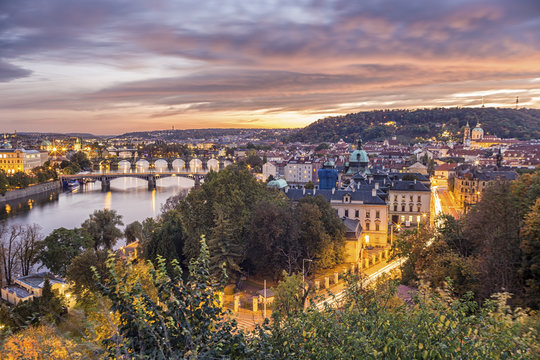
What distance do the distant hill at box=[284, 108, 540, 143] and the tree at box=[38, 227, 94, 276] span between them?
324ft

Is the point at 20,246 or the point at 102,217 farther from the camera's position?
the point at 102,217

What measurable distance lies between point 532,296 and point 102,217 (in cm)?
1958

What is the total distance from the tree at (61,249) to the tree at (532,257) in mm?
16384

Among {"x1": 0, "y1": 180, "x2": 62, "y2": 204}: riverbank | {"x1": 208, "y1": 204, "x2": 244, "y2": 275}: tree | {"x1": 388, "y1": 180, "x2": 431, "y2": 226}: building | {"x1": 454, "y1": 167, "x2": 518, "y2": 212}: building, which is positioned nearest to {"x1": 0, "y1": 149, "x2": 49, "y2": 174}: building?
{"x1": 0, "y1": 180, "x2": 62, "y2": 204}: riverbank

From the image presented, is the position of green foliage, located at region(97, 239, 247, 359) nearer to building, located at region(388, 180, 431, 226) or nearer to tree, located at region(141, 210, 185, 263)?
tree, located at region(141, 210, 185, 263)

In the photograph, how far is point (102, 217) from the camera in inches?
834

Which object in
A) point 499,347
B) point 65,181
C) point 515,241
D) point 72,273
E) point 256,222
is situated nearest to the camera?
point 499,347

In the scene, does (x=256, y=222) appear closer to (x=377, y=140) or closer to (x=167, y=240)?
(x=167, y=240)

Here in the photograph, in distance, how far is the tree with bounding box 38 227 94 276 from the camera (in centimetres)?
1667

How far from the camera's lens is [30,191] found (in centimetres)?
4425

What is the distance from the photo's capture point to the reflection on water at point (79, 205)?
31.7 meters

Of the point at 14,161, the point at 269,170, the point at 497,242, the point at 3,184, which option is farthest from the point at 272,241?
the point at 14,161

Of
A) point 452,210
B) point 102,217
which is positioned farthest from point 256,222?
point 452,210

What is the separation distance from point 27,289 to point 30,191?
116 ft
